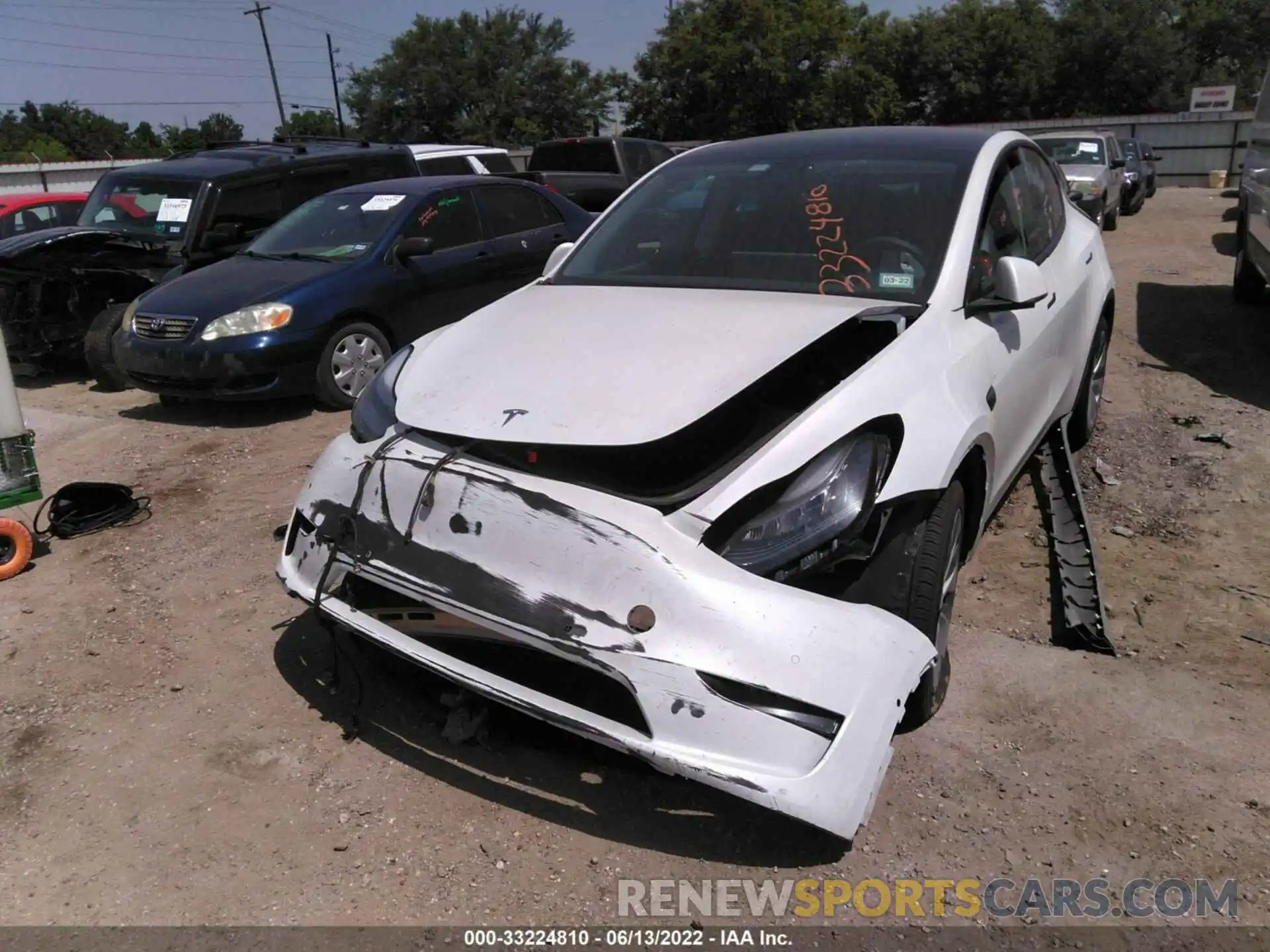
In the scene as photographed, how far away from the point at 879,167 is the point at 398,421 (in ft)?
7.02

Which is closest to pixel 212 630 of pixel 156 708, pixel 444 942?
pixel 156 708

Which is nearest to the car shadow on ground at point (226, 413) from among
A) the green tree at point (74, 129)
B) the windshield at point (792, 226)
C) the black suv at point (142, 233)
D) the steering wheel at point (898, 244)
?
the black suv at point (142, 233)

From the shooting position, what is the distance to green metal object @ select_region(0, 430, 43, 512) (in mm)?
4297

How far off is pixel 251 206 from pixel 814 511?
7850 mm

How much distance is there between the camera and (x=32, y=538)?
4.48 metres

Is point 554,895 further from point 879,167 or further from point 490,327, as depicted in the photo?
point 879,167

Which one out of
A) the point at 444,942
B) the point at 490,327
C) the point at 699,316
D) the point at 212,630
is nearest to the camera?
the point at 444,942

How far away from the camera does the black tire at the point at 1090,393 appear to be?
16.8 ft

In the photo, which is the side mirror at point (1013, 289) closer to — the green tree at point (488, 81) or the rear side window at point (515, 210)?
the rear side window at point (515, 210)

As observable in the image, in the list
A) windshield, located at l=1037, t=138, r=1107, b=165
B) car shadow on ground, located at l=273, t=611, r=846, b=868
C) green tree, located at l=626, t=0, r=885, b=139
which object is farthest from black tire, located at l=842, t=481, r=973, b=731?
green tree, located at l=626, t=0, r=885, b=139

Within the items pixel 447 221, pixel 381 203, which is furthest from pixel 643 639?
pixel 381 203

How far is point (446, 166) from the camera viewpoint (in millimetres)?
11141

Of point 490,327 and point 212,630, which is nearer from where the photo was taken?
point 490,327

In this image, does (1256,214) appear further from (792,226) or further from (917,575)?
(917,575)
